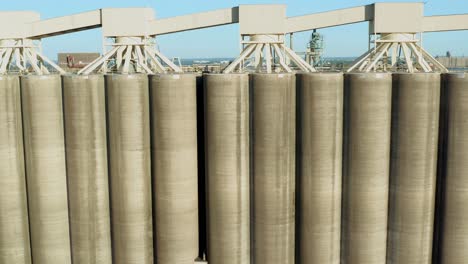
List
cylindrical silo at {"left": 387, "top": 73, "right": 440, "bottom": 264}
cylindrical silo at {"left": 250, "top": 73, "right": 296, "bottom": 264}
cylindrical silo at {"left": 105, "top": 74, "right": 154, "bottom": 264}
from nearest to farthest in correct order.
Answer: cylindrical silo at {"left": 387, "top": 73, "right": 440, "bottom": 264}, cylindrical silo at {"left": 250, "top": 73, "right": 296, "bottom": 264}, cylindrical silo at {"left": 105, "top": 74, "right": 154, "bottom": 264}

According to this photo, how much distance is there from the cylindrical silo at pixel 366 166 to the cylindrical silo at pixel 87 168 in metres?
Result: 9.37

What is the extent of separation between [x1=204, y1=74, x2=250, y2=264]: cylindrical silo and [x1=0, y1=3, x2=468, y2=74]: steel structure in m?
2.80

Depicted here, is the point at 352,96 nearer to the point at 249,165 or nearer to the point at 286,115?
the point at 286,115

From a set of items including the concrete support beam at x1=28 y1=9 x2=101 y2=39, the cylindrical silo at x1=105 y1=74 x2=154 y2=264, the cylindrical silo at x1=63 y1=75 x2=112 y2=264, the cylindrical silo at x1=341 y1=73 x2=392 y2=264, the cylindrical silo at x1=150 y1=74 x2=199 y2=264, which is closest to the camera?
the cylindrical silo at x1=341 y1=73 x2=392 y2=264

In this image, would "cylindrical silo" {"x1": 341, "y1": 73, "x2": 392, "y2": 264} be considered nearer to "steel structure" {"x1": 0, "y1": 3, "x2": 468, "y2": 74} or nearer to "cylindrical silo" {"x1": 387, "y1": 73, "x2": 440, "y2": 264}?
"cylindrical silo" {"x1": 387, "y1": 73, "x2": 440, "y2": 264}

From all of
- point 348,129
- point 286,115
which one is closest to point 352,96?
point 348,129

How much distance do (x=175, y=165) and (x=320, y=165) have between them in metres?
5.42

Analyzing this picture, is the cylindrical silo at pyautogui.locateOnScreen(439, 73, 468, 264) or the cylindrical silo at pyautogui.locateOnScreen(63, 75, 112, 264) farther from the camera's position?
the cylindrical silo at pyautogui.locateOnScreen(63, 75, 112, 264)

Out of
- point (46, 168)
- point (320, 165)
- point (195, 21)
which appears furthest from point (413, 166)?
point (46, 168)

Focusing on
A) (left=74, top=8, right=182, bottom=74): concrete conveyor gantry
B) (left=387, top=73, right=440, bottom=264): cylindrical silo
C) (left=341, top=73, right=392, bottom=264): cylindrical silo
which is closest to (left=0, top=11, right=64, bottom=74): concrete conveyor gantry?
(left=74, top=8, right=182, bottom=74): concrete conveyor gantry

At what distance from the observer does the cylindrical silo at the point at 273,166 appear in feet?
52.4

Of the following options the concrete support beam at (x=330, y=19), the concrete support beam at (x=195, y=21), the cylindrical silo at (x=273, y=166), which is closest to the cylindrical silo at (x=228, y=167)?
the cylindrical silo at (x=273, y=166)

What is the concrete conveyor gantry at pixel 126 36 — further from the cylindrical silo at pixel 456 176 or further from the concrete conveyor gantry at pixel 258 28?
the cylindrical silo at pixel 456 176

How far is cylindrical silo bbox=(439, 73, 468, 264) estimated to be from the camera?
50.1 feet
